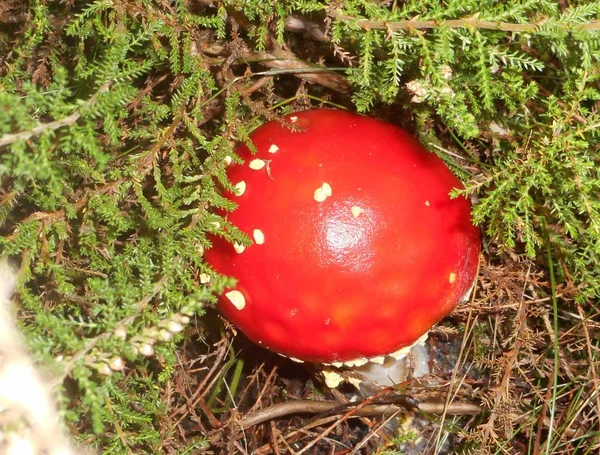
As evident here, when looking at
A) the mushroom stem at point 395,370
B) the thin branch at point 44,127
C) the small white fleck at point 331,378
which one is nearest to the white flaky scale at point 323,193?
the thin branch at point 44,127

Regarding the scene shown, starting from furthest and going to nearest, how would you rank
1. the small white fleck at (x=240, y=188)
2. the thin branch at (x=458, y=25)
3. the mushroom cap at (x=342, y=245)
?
1. the small white fleck at (x=240, y=188)
2. the mushroom cap at (x=342, y=245)
3. the thin branch at (x=458, y=25)

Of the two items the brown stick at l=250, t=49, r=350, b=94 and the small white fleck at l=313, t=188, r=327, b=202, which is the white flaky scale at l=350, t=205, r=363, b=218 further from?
the brown stick at l=250, t=49, r=350, b=94

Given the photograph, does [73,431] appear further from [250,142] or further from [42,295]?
[250,142]

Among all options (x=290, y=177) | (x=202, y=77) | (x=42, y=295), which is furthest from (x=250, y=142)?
(x=42, y=295)

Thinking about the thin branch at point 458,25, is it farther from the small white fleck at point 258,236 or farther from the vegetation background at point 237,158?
the small white fleck at point 258,236

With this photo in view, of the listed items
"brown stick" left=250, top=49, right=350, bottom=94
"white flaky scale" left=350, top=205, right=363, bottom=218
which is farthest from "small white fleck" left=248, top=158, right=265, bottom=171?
"brown stick" left=250, top=49, right=350, bottom=94

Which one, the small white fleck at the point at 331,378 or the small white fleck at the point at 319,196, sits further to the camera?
the small white fleck at the point at 331,378

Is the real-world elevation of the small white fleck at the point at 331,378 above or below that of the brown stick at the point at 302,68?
below
